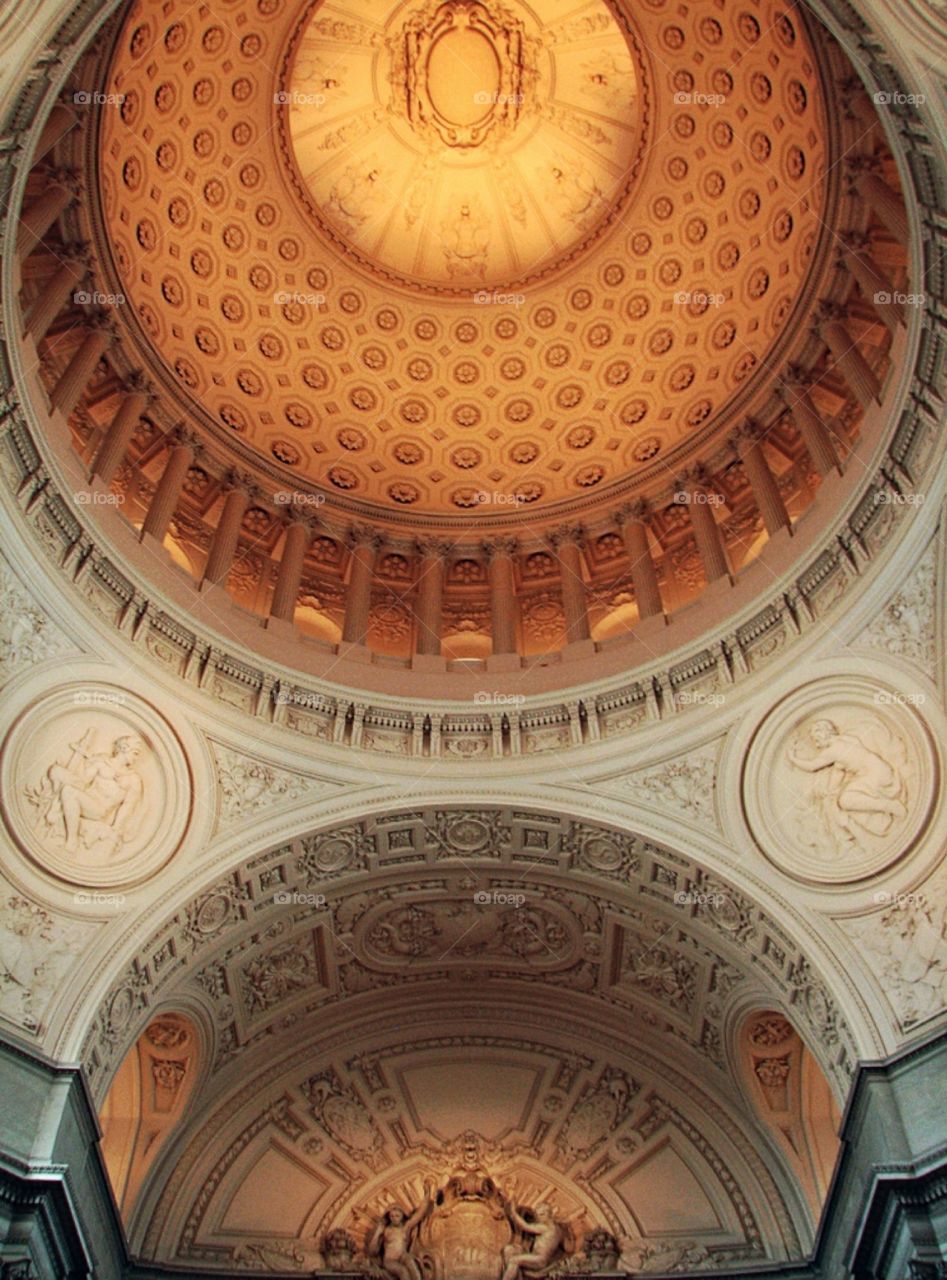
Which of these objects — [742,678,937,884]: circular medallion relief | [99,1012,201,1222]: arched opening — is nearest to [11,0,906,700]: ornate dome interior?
[742,678,937,884]: circular medallion relief

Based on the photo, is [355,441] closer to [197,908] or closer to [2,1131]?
[197,908]

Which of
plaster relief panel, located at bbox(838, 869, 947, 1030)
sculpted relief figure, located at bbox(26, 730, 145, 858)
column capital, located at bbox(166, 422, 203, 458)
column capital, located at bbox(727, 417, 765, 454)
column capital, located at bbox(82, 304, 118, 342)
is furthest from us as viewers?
column capital, located at bbox(727, 417, 765, 454)

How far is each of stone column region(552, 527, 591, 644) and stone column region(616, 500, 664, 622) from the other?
99 cm

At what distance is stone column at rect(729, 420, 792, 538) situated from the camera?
887 inches

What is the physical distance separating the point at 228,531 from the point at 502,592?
5.47 meters

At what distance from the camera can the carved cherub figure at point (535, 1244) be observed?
20.1 meters

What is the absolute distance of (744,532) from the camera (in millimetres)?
24422

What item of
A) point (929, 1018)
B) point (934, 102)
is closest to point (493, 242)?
point (934, 102)

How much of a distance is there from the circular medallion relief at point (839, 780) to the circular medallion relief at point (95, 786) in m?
9.14

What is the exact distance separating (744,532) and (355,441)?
345 inches

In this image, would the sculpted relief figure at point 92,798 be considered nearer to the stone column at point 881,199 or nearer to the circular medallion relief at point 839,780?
the circular medallion relief at point 839,780

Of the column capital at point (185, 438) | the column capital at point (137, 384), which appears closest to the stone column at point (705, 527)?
the column capital at point (185, 438)

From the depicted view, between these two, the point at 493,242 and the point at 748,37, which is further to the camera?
the point at 493,242

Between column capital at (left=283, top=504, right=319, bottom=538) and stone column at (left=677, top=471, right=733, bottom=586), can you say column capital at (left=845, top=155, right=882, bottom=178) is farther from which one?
column capital at (left=283, top=504, right=319, bottom=538)
